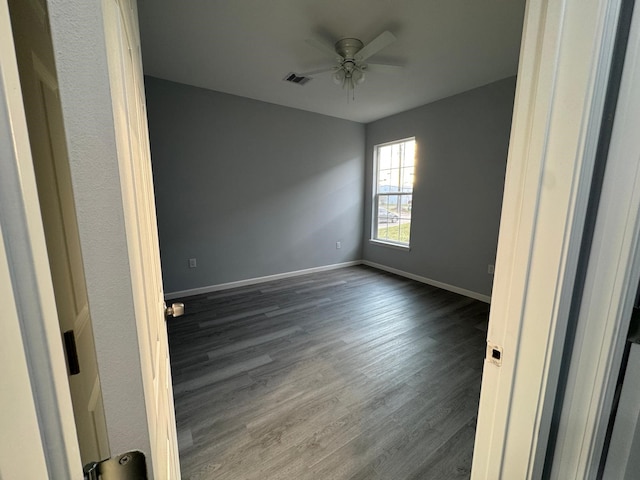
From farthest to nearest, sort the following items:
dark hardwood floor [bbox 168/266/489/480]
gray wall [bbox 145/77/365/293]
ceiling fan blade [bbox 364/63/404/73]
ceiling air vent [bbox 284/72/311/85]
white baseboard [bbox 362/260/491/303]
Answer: white baseboard [bbox 362/260/491/303], gray wall [bbox 145/77/365/293], ceiling air vent [bbox 284/72/311/85], ceiling fan blade [bbox 364/63/404/73], dark hardwood floor [bbox 168/266/489/480]

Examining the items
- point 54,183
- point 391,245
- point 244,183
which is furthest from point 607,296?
point 391,245

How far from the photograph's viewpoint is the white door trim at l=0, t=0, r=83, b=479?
23 cm

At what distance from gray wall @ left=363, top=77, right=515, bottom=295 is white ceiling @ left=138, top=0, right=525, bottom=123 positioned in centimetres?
27

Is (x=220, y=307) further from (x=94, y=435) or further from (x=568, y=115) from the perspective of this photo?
(x=568, y=115)

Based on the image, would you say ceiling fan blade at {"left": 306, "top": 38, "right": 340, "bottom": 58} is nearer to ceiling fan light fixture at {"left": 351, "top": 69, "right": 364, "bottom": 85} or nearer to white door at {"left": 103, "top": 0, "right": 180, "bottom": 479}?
ceiling fan light fixture at {"left": 351, "top": 69, "right": 364, "bottom": 85}

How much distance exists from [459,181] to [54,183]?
12.8 ft

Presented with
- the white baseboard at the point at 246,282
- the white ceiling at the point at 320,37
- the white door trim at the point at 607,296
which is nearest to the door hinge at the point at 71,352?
the white door trim at the point at 607,296

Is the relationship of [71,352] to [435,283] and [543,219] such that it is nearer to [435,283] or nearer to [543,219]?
[543,219]

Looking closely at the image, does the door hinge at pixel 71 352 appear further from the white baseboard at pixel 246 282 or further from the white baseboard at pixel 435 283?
the white baseboard at pixel 435 283

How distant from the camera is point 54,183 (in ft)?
1.53

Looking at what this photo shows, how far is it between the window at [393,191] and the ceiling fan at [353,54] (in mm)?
1807

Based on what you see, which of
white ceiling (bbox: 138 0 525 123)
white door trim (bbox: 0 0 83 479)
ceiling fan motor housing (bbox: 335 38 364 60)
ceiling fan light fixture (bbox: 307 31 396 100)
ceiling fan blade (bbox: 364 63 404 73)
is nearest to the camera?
white door trim (bbox: 0 0 83 479)

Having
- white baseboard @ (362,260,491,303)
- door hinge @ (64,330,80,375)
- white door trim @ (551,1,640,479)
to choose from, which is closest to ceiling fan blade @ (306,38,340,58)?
white door trim @ (551,1,640,479)

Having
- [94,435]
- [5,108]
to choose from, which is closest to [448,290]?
[94,435]
